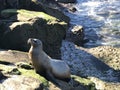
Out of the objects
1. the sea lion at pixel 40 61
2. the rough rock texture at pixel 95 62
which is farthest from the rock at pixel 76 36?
the sea lion at pixel 40 61

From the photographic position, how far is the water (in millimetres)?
19812

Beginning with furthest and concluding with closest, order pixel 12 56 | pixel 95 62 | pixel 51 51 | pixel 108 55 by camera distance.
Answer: pixel 108 55
pixel 95 62
pixel 51 51
pixel 12 56

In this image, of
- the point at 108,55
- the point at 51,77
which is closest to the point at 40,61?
the point at 51,77

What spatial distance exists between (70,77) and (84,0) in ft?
62.1

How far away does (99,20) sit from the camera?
23.9 metres

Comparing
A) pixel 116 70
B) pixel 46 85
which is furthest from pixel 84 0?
pixel 46 85

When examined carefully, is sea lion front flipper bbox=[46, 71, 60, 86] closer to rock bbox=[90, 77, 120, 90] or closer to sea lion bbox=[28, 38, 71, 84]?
sea lion bbox=[28, 38, 71, 84]

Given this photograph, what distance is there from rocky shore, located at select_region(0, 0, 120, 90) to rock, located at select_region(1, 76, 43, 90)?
2.01 feet

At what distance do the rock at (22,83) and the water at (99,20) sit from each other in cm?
914

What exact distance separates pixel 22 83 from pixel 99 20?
48.7 feet

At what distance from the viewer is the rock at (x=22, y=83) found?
9380 mm

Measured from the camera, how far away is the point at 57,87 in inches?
421

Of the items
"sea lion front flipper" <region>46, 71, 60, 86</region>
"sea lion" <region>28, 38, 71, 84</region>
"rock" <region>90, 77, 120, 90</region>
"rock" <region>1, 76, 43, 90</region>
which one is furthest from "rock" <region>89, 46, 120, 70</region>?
"rock" <region>1, 76, 43, 90</region>

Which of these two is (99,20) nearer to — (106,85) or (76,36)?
(76,36)
